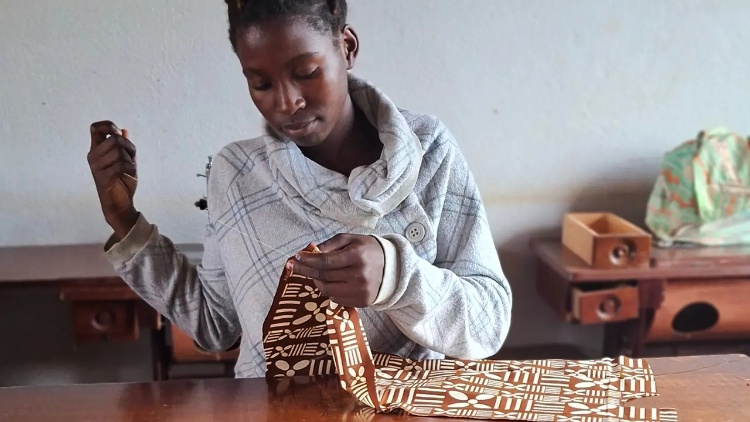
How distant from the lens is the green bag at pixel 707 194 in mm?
1888

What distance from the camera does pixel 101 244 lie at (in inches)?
77.2

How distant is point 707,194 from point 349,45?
132 cm

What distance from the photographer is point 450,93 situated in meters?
1.97

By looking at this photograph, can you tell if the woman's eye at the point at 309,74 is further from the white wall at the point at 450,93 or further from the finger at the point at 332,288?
the white wall at the point at 450,93

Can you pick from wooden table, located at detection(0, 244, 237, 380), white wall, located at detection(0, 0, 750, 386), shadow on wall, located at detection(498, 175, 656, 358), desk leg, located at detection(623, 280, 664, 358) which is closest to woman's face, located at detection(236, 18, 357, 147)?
wooden table, located at detection(0, 244, 237, 380)

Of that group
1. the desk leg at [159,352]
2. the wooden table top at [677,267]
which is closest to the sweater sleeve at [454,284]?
the wooden table top at [677,267]

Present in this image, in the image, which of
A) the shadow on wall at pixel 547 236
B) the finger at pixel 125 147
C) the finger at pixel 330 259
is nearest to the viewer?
the finger at pixel 330 259

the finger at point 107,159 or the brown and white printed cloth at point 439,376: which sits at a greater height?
the finger at point 107,159

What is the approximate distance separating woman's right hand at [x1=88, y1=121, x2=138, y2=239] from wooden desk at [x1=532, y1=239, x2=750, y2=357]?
1166 millimetres

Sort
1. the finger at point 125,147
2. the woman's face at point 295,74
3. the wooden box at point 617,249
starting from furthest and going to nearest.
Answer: the wooden box at point 617,249 → the finger at point 125,147 → the woman's face at point 295,74

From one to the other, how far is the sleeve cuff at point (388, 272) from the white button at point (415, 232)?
180mm

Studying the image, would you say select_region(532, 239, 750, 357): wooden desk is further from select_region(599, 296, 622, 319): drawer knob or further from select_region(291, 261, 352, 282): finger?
select_region(291, 261, 352, 282): finger

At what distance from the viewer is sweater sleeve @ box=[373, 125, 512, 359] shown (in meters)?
0.81

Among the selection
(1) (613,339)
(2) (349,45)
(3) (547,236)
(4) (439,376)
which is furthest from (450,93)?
(4) (439,376)
